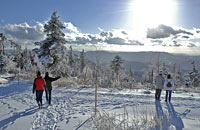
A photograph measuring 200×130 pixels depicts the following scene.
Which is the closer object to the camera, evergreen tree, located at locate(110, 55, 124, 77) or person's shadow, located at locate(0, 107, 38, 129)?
person's shadow, located at locate(0, 107, 38, 129)

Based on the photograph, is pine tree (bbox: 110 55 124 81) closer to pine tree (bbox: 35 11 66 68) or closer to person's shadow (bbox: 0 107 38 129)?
pine tree (bbox: 35 11 66 68)

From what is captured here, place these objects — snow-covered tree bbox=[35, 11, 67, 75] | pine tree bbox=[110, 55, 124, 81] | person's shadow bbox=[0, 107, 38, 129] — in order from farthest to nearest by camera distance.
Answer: pine tree bbox=[110, 55, 124, 81]
snow-covered tree bbox=[35, 11, 67, 75]
person's shadow bbox=[0, 107, 38, 129]

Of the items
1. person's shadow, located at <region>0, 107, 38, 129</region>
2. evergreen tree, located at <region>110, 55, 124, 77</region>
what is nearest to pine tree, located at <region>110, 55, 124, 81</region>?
evergreen tree, located at <region>110, 55, 124, 77</region>

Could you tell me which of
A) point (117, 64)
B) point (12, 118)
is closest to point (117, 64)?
point (117, 64)

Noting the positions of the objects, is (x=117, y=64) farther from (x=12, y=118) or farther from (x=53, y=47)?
(x=12, y=118)

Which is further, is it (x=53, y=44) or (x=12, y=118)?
(x=53, y=44)

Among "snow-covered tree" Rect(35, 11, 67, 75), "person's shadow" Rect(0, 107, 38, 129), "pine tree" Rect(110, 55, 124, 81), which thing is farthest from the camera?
"pine tree" Rect(110, 55, 124, 81)

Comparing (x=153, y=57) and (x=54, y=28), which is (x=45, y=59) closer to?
(x=54, y=28)

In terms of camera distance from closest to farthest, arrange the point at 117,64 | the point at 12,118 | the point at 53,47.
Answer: the point at 12,118, the point at 53,47, the point at 117,64

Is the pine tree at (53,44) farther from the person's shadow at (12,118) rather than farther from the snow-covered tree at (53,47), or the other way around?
the person's shadow at (12,118)

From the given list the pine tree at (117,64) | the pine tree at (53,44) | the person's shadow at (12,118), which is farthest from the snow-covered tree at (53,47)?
the pine tree at (117,64)

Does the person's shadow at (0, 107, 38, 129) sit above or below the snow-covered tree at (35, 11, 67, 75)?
below

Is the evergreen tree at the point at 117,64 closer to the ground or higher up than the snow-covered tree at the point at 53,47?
closer to the ground

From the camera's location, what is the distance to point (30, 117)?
19.9ft
